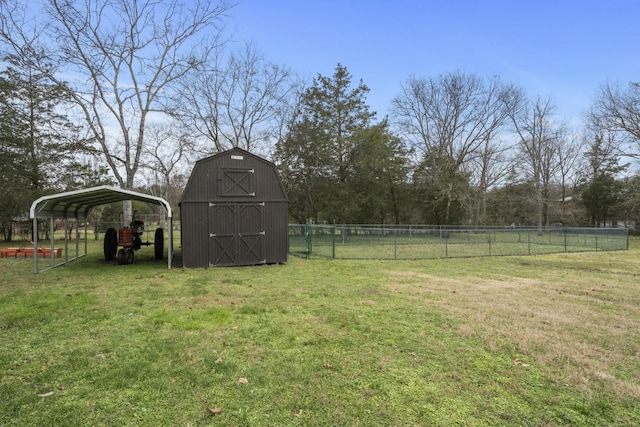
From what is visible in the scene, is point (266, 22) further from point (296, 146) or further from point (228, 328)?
point (296, 146)

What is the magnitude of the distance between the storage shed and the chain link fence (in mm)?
2842

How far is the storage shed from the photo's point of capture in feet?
35.6

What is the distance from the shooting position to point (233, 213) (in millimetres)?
11219

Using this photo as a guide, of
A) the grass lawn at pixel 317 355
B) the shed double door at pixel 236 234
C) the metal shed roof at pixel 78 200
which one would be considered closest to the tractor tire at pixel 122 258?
the metal shed roof at pixel 78 200

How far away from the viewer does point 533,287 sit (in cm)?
809

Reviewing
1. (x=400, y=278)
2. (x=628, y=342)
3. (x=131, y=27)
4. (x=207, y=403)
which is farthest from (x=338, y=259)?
(x=131, y=27)

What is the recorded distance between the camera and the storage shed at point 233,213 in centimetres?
1084

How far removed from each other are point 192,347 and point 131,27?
771 inches

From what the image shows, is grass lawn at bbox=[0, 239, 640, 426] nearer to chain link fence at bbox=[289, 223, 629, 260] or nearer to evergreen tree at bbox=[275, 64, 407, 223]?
chain link fence at bbox=[289, 223, 629, 260]

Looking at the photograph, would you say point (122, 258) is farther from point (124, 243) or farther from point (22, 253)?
point (22, 253)

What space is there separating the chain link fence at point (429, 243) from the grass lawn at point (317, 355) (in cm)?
714

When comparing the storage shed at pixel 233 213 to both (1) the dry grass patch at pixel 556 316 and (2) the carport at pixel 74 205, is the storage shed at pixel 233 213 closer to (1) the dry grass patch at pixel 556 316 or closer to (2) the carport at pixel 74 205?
(2) the carport at pixel 74 205

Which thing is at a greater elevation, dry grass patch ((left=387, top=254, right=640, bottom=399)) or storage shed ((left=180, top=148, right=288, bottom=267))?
storage shed ((left=180, top=148, right=288, bottom=267))

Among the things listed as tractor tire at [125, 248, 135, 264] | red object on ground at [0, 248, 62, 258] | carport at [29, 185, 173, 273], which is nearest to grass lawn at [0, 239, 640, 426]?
carport at [29, 185, 173, 273]
